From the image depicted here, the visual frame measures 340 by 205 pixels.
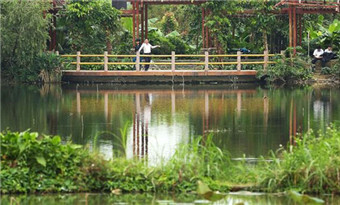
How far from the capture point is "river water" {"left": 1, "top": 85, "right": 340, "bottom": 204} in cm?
1552

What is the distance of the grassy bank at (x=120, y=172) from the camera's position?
11.3 meters

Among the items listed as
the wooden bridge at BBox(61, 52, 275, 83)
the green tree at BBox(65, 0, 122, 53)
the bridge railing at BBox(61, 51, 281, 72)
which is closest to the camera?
the bridge railing at BBox(61, 51, 281, 72)

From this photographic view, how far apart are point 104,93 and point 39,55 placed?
17.3 feet

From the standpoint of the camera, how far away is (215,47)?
36.7 meters

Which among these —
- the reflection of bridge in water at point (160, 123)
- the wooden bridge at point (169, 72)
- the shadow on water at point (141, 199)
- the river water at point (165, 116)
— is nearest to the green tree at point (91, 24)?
the wooden bridge at point (169, 72)

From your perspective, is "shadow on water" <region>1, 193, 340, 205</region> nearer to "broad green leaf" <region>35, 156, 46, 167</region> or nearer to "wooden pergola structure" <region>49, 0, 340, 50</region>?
"broad green leaf" <region>35, 156, 46, 167</region>

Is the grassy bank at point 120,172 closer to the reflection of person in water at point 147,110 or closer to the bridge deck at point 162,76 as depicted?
the reflection of person in water at point 147,110

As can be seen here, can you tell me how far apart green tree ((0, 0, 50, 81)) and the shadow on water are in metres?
22.6

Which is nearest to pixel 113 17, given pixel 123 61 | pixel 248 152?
pixel 123 61

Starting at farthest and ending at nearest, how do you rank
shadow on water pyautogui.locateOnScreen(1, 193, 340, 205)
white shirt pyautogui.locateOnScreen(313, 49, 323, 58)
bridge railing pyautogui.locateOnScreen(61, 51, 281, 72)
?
white shirt pyautogui.locateOnScreen(313, 49, 323, 58) < bridge railing pyautogui.locateOnScreen(61, 51, 281, 72) < shadow on water pyautogui.locateOnScreen(1, 193, 340, 205)

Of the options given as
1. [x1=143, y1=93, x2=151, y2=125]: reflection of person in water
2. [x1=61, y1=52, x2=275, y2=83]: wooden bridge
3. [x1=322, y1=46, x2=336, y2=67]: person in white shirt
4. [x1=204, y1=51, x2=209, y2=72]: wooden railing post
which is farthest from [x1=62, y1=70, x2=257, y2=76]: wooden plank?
[x1=143, y1=93, x2=151, y2=125]: reflection of person in water

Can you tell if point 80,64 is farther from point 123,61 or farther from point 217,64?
point 217,64

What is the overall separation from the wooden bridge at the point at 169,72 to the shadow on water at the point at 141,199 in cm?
2329

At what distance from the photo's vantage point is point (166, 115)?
22016 millimetres
